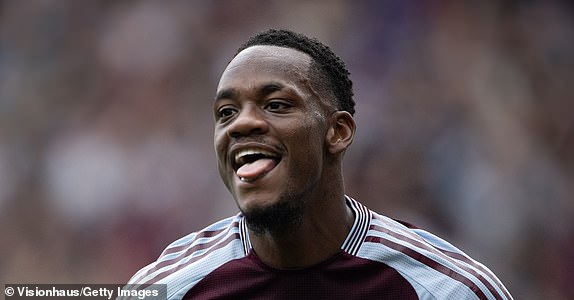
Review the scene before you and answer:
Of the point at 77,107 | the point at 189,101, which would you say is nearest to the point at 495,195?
the point at 189,101

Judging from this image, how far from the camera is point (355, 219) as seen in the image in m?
3.69

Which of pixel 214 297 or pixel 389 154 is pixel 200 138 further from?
pixel 214 297

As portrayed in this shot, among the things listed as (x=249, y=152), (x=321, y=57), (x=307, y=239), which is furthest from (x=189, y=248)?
(x=321, y=57)

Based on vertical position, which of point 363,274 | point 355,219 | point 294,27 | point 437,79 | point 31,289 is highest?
point 294,27

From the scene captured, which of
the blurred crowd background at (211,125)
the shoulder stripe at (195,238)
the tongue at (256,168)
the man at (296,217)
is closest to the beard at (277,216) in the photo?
the man at (296,217)

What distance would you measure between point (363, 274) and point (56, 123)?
4430mm

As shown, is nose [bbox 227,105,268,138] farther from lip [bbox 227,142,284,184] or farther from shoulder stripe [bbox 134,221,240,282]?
shoulder stripe [bbox 134,221,240,282]

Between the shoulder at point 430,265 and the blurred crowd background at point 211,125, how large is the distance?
121 inches

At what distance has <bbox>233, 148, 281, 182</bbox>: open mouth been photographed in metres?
3.32


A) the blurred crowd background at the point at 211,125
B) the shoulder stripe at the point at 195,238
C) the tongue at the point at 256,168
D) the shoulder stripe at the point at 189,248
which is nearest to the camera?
the tongue at the point at 256,168

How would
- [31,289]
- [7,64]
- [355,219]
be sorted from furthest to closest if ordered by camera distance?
[7,64] → [31,289] → [355,219]

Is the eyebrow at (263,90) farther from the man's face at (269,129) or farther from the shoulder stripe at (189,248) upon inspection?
the shoulder stripe at (189,248)

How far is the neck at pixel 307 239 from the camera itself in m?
3.51

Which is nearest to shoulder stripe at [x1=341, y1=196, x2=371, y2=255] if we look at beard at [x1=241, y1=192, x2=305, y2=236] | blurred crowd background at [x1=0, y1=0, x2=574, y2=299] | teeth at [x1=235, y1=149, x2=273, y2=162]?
beard at [x1=241, y1=192, x2=305, y2=236]
